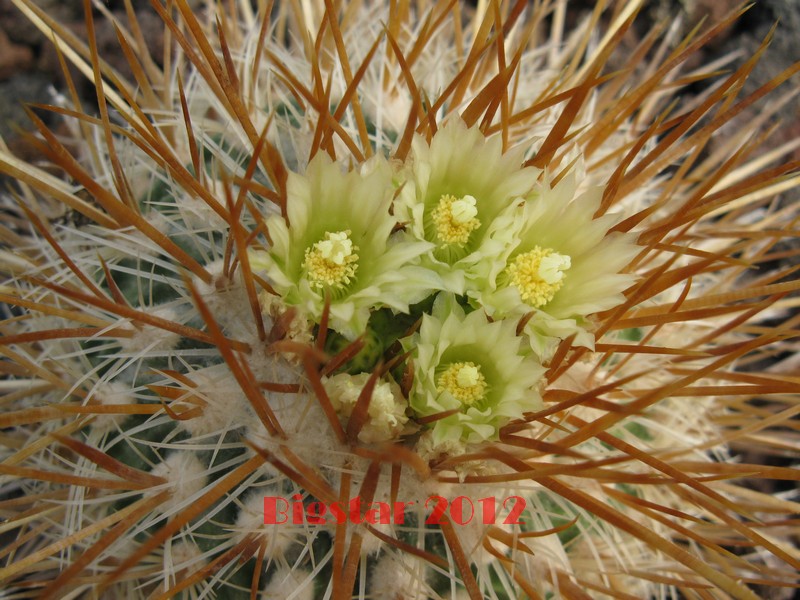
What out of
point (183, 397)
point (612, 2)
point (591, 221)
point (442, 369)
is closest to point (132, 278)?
point (183, 397)

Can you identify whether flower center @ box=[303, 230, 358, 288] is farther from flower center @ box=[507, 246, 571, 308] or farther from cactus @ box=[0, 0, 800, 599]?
flower center @ box=[507, 246, 571, 308]

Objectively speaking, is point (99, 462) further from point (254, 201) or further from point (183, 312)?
point (254, 201)

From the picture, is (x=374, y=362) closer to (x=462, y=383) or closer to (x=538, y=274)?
(x=462, y=383)

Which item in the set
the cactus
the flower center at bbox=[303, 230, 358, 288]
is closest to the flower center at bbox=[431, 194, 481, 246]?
the cactus

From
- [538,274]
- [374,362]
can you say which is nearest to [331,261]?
[374,362]

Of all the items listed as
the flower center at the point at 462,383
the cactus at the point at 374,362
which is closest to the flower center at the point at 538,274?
the cactus at the point at 374,362

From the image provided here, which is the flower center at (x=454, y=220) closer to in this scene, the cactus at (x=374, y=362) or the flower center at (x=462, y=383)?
the cactus at (x=374, y=362)
